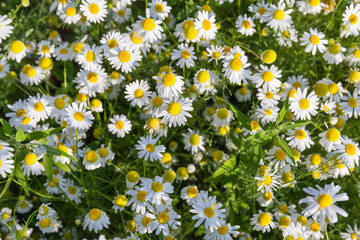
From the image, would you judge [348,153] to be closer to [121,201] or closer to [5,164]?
[121,201]

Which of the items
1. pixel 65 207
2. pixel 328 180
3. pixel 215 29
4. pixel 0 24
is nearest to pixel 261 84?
pixel 215 29

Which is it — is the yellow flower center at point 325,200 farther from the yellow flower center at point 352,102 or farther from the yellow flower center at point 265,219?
the yellow flower center at point 352,102

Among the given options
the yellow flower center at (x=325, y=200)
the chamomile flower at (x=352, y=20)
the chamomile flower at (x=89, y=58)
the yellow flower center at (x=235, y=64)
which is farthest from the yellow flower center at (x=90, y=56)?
the chamomile flower at (x=352, y=20)

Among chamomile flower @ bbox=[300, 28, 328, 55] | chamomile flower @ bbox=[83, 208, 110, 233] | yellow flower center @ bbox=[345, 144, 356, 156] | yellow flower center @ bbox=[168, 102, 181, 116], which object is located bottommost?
chamomile flower @ bbox=[83, 208, 110, 233]

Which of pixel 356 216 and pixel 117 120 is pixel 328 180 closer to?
pixel 356 216

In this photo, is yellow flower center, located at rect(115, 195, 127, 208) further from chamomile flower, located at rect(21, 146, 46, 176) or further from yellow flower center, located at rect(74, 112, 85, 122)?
yellow flower center, located at rect(74, 112, 85, 122)

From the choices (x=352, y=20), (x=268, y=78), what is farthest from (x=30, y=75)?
(x=352, y=20)

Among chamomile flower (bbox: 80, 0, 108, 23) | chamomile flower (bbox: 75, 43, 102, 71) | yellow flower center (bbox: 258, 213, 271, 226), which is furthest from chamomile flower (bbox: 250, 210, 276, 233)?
chamomile flower (bbox: 80, 0, 108, 23)
